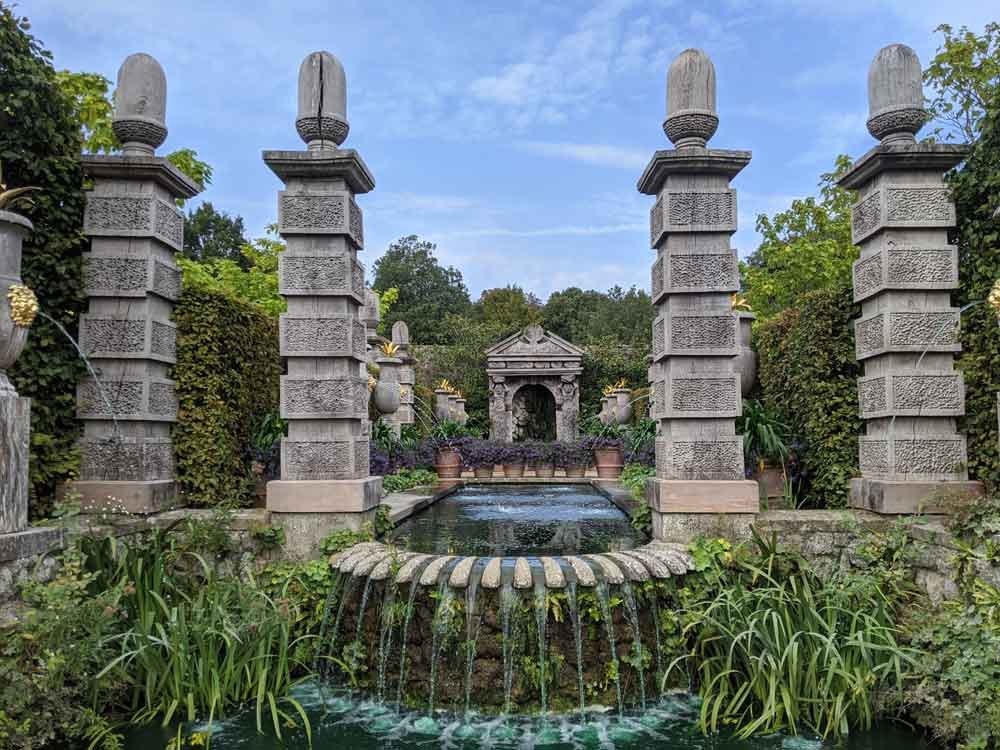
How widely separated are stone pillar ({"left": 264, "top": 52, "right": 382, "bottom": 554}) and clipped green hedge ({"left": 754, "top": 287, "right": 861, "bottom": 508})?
13.3 feet

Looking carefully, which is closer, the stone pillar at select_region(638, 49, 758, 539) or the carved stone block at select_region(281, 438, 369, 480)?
the stone pillar at select_region(638, 49, 758, 539)

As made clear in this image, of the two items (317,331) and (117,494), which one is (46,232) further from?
(317,331)

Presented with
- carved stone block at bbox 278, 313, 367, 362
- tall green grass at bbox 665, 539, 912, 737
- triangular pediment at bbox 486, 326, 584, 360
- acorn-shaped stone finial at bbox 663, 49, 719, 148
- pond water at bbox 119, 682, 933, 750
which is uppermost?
triangular pediment at bbox 486, 326, 584, 360

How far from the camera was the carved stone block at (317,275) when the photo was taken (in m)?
5.42

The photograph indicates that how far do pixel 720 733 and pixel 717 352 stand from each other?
8.83 ft

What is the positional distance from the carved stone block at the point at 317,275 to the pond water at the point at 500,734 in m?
2.98

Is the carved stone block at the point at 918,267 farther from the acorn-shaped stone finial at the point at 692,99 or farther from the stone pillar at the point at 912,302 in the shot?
the acorn-shaped stone finial at the point at 692,99

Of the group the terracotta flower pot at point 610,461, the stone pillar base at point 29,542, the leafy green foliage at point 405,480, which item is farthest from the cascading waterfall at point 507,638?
the terracotta flower pot at point 610,461

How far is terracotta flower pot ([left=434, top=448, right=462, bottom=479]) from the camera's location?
15.1 m

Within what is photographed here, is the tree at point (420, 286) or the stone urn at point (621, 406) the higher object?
the tree at point (420, 286)

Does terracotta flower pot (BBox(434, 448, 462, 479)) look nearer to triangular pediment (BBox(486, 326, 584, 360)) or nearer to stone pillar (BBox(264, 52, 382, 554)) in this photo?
triangular pediment (BBox(486, 326, 584, 360))

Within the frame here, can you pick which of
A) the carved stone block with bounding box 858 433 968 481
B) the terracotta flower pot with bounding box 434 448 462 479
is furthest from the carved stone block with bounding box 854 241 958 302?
the terracotta flower pot with bounding box 434 448 462 479

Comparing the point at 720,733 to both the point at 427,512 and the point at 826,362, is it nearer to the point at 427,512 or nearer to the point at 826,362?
the point at 826,362

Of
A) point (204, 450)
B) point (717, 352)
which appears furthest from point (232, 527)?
point (717, 352)
